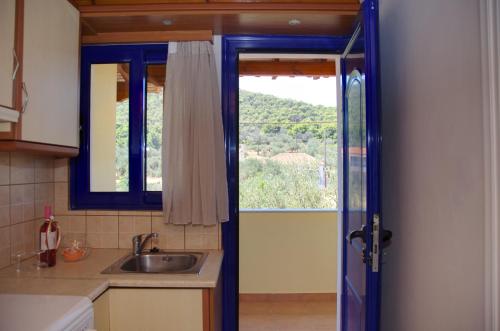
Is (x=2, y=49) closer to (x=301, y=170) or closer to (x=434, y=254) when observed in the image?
(x=434, y=254)

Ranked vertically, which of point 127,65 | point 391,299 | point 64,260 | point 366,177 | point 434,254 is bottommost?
point 391,299

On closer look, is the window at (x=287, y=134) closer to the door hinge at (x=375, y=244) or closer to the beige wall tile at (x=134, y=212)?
the beige wall tile at (x=134, y=212)

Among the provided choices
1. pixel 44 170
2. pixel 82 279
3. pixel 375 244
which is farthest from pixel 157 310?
pixel 44 170

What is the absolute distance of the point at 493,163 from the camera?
0.85 meters

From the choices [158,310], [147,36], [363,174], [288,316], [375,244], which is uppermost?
[147,36]

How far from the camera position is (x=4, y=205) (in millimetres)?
1587

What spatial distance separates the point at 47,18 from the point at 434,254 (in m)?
1.95

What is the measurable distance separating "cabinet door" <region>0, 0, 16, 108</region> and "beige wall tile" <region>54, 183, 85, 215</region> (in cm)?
84

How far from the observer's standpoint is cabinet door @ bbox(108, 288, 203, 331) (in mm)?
1455

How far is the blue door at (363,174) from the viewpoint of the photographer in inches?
49.3

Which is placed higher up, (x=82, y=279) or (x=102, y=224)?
(x=102, y=224)

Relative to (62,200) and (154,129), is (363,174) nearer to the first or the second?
(154,129)

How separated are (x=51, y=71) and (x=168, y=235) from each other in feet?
3.59

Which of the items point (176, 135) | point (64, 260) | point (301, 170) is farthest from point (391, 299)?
point (301, 170)
